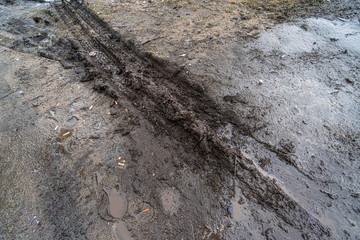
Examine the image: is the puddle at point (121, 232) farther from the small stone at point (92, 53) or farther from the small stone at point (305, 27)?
the small stone at point (305, 27)

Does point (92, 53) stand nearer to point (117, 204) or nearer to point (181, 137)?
point (181, 137)

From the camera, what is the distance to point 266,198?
2.61 meters

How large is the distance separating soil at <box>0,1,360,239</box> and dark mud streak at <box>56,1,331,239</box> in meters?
0.02

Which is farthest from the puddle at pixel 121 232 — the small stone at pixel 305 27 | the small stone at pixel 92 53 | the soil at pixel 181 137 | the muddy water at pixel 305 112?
the small stone at pixel 305 27

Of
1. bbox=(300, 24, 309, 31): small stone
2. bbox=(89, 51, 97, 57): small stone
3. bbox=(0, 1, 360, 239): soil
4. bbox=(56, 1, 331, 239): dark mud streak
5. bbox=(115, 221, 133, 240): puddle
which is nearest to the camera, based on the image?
bbox=(115, 221, 133, 240): puddle

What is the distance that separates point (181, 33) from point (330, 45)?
414 cm

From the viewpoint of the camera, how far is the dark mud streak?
8.48 ft

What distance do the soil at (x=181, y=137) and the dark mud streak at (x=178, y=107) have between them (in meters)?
0.02

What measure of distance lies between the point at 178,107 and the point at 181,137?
1.96 ft

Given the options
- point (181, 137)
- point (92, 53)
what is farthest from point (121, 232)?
point (92, 53)

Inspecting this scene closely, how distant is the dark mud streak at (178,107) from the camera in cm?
259

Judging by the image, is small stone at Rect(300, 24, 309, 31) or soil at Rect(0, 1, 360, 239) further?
small stone at Rect(300, 24, 309, 31)

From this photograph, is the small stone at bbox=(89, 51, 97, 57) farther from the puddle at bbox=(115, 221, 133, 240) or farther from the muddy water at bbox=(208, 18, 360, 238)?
the puddle at bbox=(115, 221, 133, 240)

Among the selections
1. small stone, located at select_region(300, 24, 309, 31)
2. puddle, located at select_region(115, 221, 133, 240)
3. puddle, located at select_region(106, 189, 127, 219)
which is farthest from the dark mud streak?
small stone, located at select_region(300, 24, 309, 31)
